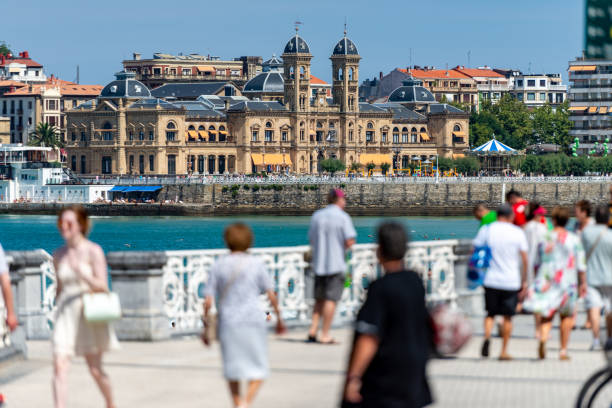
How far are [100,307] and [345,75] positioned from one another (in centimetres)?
11867

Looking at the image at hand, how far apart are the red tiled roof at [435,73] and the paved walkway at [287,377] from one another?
503ft

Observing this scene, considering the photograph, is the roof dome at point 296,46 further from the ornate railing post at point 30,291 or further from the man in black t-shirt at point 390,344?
the man in black t-shirt at point 390,344

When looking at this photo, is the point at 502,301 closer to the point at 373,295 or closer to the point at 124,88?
the point at 373,295

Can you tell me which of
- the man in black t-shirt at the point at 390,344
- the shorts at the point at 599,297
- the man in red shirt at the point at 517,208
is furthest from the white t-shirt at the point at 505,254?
the man in black t-shirt at the point at 390,344

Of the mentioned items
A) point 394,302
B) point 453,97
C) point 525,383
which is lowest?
point 525,383

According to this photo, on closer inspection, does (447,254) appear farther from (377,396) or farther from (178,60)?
(178,60)

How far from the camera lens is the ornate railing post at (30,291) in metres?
14.8

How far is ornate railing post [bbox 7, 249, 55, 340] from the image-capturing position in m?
14.8

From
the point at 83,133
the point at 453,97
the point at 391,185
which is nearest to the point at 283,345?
the point at 391,185

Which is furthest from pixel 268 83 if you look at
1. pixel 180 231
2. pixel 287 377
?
pixel 287 377

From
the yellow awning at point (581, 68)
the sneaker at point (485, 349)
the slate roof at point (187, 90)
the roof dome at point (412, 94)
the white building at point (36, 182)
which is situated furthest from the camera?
the roof dome at point (412, 94)

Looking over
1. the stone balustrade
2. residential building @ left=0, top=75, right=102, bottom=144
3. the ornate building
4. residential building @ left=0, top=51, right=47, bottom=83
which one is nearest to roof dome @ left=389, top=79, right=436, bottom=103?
the ornate building

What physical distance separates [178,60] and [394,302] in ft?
497

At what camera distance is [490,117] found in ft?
485
